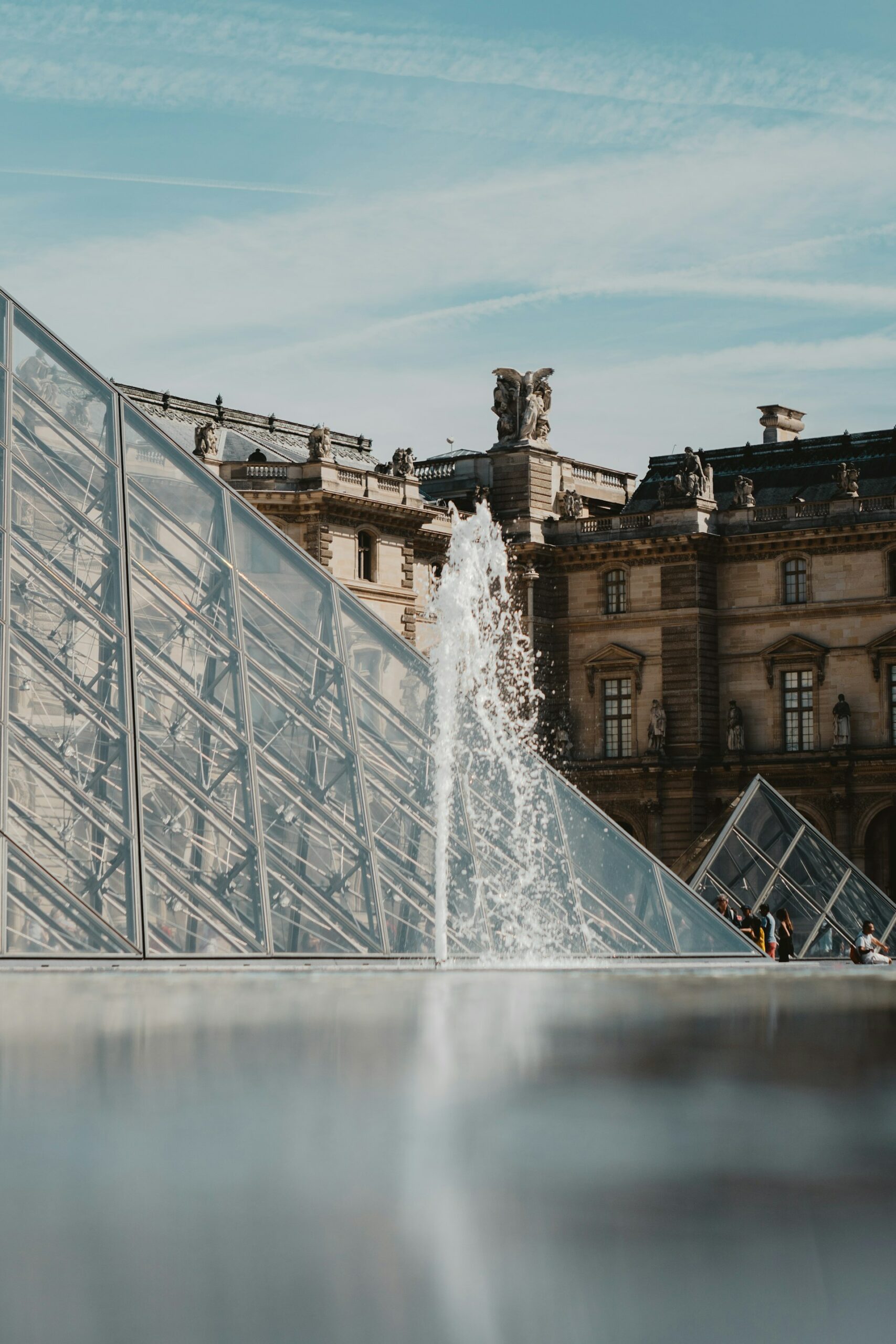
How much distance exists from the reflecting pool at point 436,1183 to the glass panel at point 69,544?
595cm

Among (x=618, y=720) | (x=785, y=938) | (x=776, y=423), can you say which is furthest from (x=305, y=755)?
(x=776, y=423)

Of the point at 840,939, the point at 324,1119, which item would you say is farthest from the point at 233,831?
the point at 840,939

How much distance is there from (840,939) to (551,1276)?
23808 millimetres

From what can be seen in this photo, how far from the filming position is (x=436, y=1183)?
6855mm

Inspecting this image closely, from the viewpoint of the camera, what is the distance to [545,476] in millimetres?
57656

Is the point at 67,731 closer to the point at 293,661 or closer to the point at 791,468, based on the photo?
the point at 293,661

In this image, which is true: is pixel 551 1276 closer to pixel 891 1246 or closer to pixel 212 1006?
pixel 891 1246

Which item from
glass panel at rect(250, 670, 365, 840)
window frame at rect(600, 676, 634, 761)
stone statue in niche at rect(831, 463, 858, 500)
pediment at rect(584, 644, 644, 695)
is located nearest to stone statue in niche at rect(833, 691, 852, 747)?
stone statue in niche at rect(831, 463, 858, 500)

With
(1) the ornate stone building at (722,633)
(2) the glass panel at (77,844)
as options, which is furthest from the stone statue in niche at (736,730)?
(2) the glass panel at (77,844)

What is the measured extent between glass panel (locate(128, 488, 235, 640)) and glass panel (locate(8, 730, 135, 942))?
8.50 ft

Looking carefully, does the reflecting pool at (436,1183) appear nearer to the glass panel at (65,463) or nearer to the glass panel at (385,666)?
the glass panel at (65,463)

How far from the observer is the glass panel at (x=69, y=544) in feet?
59.5

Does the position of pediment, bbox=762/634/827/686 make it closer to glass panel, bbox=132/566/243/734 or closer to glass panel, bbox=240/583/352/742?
glass panel, bbox=240/583/352/742

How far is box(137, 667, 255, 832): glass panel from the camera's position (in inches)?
688
